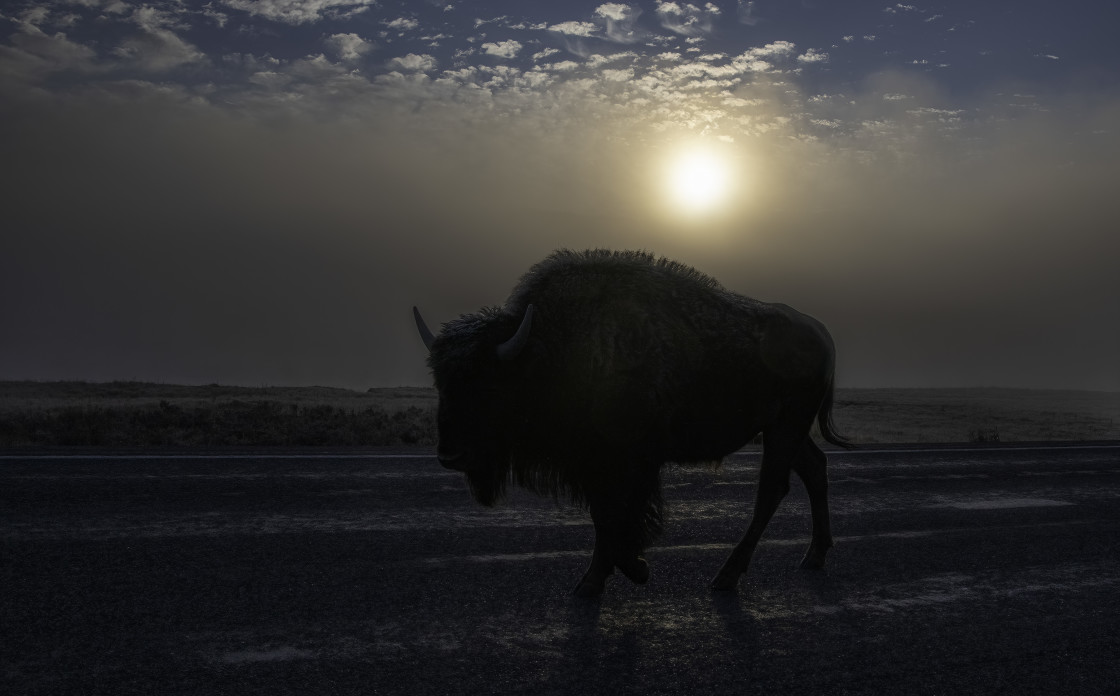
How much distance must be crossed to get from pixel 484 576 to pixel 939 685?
2.64 meters

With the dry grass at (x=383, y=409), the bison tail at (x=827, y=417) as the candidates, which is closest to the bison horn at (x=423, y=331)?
the bison tail at (x=827, y=417)

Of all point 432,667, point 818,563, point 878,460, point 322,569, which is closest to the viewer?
point 432,667

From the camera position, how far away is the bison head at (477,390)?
203 inches

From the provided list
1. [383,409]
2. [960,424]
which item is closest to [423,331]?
[383,409]

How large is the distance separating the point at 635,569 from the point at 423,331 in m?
1.82

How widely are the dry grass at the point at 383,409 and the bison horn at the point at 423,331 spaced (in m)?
10.3

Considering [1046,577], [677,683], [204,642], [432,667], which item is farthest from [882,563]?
[204,642]

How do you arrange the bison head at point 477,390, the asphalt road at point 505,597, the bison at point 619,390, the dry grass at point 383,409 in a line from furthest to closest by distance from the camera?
1. the dry grass at point 383,409
2. the bison at point 619,390
3. the bison head at point 477,390
4. the asphalt road at point 505,597

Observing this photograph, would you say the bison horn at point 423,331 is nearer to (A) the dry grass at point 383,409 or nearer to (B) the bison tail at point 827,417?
(B) the bison tail at point 827,417

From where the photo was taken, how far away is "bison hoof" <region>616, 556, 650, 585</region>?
529 cm

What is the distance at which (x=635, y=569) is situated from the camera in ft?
17.4

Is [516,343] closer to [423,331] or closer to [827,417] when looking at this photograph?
[423,331]

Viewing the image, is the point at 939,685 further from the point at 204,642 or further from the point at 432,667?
the point at 204,642

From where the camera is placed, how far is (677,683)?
3959 mm
